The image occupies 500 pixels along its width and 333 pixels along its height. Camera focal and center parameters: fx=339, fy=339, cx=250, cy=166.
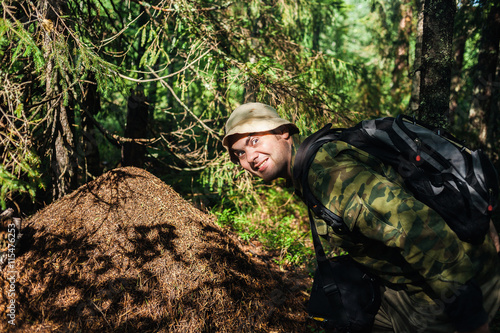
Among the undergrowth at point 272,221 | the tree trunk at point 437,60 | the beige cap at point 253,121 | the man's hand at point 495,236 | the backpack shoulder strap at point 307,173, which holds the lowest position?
the undergrowth at point 272,221

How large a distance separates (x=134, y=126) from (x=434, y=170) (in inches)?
179

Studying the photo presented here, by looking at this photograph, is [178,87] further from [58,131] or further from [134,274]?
[134,274]

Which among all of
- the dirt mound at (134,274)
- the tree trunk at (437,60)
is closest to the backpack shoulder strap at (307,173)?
the tree trunk at (437,60)

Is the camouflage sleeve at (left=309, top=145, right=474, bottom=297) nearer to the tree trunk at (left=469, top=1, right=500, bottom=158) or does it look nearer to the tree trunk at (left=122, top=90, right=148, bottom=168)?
the tree trunk at (left=122, top=90, right=148, bottom=168)

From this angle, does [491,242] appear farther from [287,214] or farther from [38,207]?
[38,207]

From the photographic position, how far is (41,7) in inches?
169

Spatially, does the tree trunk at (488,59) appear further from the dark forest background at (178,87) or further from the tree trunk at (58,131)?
the tree trunk at (58,131)

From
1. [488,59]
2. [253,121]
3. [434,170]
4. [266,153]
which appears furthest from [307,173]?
[488,59]

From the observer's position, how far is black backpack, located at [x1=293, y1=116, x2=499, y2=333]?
5.41 ft

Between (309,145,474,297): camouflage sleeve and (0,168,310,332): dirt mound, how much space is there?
2.33m

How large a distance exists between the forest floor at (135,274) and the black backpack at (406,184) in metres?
1.66

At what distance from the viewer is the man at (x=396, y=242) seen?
5.27 feet

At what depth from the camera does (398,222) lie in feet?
5.40

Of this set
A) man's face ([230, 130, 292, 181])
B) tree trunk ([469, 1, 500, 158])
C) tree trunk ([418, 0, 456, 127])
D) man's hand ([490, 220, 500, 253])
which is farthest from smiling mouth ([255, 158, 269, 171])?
tree trunk ([469, 1, 500, 158])
